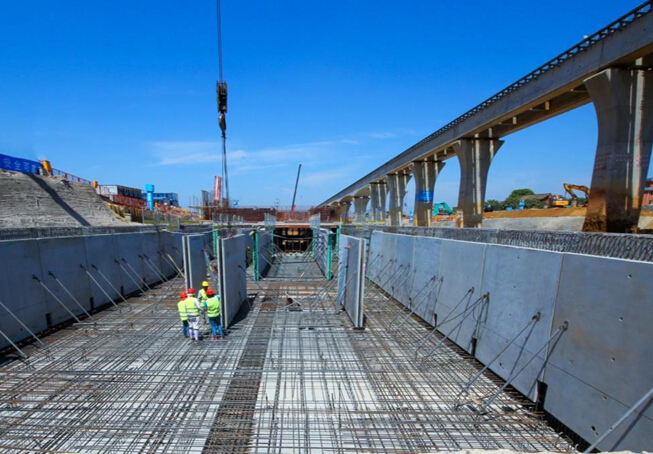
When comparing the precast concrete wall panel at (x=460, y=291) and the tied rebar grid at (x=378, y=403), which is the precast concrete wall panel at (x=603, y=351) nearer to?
the tied rebar grid at (x=378, y=403)

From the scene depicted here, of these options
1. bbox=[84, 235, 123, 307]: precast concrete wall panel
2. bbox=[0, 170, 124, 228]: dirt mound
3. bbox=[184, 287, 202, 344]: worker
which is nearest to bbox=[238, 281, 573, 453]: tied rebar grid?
bbox=[184, 287, 202, 344]: worker

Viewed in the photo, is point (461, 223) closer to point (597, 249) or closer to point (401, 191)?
point (401, 191)

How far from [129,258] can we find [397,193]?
34.8 meters

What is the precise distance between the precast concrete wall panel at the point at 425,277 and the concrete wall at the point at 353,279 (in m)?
1.78

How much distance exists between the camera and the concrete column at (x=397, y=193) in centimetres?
4056

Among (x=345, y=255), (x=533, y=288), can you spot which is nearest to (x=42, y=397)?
(x=345, y=255)

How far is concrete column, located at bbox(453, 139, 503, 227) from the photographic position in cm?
2362

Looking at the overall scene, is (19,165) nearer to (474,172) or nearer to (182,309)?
(182,309)

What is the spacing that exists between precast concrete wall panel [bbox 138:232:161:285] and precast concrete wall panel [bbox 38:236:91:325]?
3173mm

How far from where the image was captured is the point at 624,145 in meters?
11.8

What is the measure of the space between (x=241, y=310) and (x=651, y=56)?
58.7 ft

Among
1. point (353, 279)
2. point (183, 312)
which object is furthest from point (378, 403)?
point (183, 312)

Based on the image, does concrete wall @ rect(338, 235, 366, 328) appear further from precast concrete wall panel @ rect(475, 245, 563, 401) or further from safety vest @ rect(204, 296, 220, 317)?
safety vest @ rect(204, 296, 220, 317)

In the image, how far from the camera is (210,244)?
18953 millimetres
